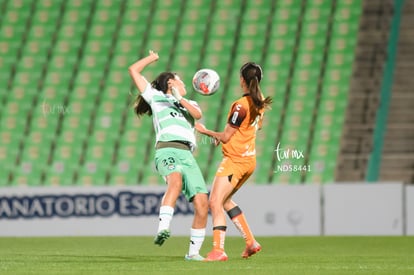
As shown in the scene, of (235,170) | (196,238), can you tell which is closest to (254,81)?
(235,170)

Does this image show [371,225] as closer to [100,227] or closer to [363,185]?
[363,185]

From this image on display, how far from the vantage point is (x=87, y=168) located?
19.0 meters

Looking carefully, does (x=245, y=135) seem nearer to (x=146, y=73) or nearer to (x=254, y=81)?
(x=254, y=81)

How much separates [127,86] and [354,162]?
4.62 meters

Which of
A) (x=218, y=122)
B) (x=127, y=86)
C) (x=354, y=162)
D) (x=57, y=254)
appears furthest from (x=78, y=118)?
(x=57, y=254)

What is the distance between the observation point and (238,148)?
10391mm

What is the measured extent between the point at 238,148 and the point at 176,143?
69 cm

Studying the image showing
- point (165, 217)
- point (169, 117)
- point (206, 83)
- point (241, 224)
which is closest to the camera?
point (165, 217)

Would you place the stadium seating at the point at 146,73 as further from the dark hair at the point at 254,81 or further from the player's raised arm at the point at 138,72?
the player's raised arm at the point at 138,72

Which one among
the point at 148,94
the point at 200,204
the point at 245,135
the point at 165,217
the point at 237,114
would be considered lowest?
the point at 165,217

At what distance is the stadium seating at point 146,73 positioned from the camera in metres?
18.8

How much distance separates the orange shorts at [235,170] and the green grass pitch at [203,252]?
2.44 feet

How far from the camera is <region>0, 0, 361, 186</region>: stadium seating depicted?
61.6 feet

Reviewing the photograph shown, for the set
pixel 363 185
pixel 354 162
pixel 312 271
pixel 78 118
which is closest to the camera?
pixel 312 271
